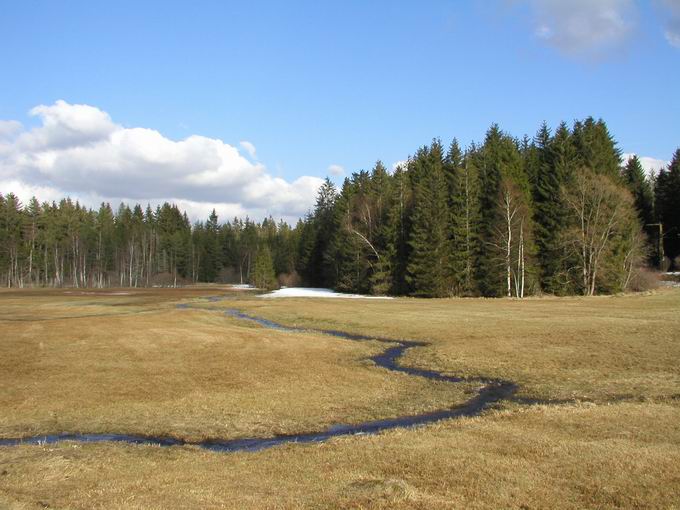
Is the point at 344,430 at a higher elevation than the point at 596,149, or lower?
lower

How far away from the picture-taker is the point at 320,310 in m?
59.9

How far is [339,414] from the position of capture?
20062mm

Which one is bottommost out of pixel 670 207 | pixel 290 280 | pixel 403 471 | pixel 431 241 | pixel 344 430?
pixel 344 430

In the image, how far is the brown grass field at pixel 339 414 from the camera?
34.8 feet

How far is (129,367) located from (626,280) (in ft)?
235

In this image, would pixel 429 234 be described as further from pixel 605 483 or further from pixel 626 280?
pixel 605 483

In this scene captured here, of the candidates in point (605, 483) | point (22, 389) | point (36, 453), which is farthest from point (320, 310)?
point (605, 483)

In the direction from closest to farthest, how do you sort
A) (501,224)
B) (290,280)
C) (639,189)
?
1. (501,224)
2. (639,189)
3. (290,280)

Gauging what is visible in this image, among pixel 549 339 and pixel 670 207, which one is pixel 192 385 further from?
pixel 670 207

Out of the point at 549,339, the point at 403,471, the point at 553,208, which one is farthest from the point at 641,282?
→ the point at 403,471

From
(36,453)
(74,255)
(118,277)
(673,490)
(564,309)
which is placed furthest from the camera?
(118,277)

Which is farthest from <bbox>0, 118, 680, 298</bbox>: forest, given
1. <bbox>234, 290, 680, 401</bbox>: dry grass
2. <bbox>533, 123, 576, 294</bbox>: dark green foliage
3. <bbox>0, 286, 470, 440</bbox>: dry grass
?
<bbox>0, 286, 470, 440</bbox>: dry grass

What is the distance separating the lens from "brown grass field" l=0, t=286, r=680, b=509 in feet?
34.8

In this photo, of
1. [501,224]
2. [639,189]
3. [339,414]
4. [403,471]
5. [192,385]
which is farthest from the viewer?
[639,189]
